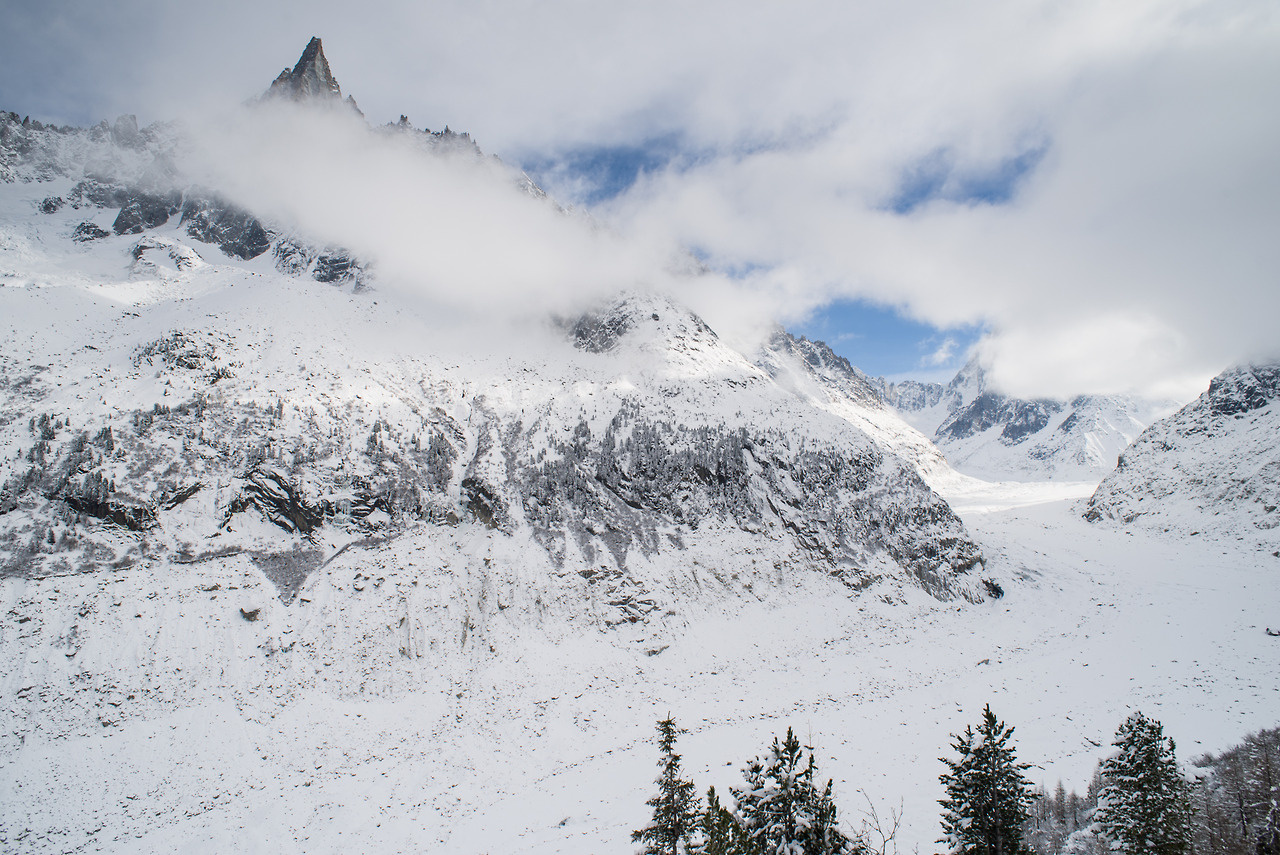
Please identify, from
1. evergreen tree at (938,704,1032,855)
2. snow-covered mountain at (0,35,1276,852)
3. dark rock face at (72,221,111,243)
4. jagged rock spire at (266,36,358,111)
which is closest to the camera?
evergreen tree at (938,704,1032,855)

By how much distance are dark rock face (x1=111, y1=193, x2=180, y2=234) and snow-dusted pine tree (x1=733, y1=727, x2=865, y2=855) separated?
123m

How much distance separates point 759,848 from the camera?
671 inches

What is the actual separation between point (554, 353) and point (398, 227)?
148 feet

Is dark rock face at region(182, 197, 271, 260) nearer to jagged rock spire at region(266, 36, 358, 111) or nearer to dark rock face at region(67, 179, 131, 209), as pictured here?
dark rock face at region(67, 179, 131, 209)

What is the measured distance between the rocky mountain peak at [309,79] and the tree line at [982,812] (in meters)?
144

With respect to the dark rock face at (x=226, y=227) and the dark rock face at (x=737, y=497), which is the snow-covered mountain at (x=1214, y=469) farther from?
the dark rock face at (x=226, y=227)

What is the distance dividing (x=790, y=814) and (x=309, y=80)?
496 feet

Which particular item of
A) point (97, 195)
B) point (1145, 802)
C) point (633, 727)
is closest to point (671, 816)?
point (1145, 802)

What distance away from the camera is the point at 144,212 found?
304 feet

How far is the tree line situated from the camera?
670 inches

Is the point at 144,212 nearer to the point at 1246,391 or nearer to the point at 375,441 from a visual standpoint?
the point at 375,441

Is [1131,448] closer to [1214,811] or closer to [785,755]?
[1214,811]

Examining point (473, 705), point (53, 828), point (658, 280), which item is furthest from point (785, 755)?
point (658, 280)

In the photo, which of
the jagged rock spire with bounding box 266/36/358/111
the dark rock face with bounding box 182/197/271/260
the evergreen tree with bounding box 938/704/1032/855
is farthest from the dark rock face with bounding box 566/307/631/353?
the jagged rock spire with bounding box 266/36/358/111
